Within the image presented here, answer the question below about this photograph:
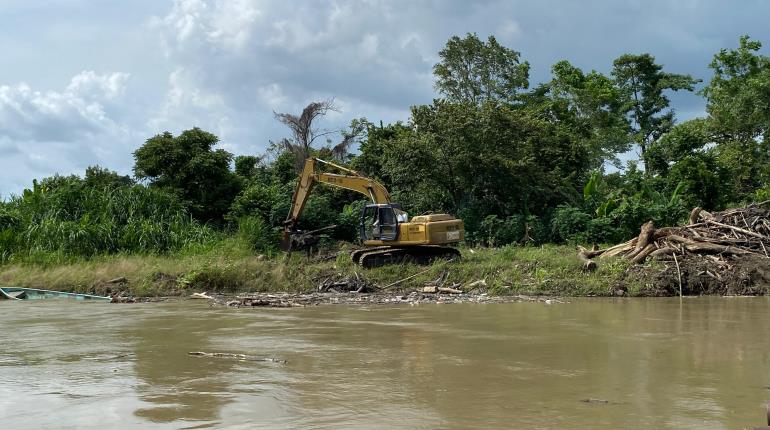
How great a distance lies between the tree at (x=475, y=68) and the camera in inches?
1479

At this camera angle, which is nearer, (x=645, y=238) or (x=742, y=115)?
(x=645, y=238)

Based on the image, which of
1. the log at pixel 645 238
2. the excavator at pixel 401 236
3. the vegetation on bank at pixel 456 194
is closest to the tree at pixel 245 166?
the vegetation on bank at pixel 456 194

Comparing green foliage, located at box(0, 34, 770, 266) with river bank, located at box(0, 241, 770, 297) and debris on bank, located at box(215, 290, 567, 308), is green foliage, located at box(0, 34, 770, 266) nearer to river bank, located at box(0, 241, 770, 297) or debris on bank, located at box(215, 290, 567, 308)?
river bank, located at box(0, 241, 770, 297)

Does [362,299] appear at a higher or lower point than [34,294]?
higher

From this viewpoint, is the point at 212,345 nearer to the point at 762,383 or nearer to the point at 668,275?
the point at 762,383

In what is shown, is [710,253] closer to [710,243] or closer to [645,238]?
[710,243]

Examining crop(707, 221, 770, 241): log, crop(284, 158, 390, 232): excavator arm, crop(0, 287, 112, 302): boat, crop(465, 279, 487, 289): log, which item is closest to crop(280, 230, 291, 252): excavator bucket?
crop(284, 158, 390, 232): excavator arm

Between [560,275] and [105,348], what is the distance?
1193 cm

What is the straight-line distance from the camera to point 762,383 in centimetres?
657

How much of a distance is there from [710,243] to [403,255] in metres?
8.32

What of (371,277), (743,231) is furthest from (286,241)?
(743,231)

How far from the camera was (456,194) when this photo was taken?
1131 inches

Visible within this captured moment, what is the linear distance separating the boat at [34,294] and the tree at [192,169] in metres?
11.3

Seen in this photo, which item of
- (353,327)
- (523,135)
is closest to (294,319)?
(353,327)
